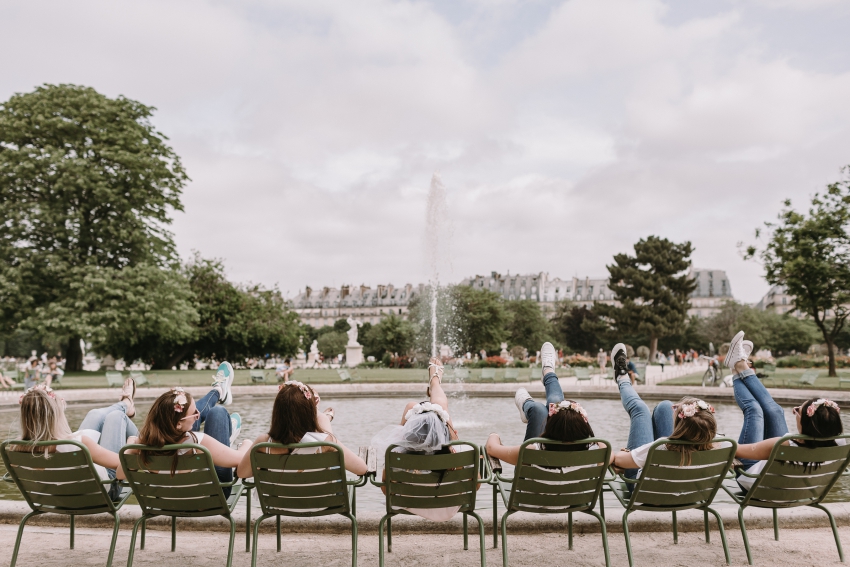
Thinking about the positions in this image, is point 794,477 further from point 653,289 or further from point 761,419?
point 653,289

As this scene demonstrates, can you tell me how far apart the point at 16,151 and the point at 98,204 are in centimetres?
358

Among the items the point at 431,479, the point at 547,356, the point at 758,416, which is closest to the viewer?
the point at 431,479

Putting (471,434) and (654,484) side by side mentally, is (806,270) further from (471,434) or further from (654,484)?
(654,484)

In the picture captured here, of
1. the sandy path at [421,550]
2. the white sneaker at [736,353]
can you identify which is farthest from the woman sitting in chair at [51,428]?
the white sneaker at [736,353]

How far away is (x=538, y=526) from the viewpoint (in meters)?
5.00

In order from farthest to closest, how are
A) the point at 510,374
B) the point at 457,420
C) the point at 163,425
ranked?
the point at 510,374, the point at 457,420, the point at 163,425

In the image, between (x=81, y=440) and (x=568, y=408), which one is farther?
(x=81, y=440)

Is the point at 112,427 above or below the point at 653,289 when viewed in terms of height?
below

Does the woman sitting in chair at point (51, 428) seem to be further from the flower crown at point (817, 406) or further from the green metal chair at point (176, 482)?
the flower crown at point (817, 406)

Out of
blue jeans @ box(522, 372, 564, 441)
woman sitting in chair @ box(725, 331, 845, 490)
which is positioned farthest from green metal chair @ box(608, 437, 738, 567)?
blue jeans @ box(522, 372, 564, 441)

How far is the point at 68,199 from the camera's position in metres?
28.3

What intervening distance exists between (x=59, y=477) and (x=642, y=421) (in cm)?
378

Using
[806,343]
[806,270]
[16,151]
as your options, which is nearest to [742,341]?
[806,270]

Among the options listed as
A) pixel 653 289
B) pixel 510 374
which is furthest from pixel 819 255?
pixel 653 289
